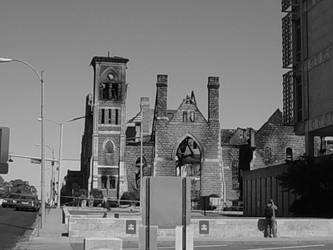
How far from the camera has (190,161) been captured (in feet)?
340

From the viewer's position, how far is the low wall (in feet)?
89.4

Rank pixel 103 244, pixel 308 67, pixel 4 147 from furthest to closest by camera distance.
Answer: pixel 308 67 < pixel 103 244 < pixel 4 147

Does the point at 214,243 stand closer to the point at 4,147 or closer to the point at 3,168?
the point at 3,168

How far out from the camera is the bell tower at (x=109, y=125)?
312 feet

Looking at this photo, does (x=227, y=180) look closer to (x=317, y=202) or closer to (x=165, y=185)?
(x=317, y=202)

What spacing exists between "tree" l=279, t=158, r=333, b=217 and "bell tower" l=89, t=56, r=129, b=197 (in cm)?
5538

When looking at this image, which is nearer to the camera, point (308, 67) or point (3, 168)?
point (3, 168)

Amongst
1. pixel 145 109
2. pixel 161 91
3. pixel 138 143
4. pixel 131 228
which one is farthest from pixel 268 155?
pixel 131 228

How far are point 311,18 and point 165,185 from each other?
40.2 metres

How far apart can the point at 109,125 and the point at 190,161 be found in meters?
14.3

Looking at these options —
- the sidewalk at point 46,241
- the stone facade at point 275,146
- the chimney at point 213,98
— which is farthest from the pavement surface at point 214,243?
the chimney at point 213,98

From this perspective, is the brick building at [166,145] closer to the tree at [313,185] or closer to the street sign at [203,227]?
the tree at [313,185]

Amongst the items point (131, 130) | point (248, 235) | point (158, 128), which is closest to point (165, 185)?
point (248, 235)

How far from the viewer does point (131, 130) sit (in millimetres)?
131375
